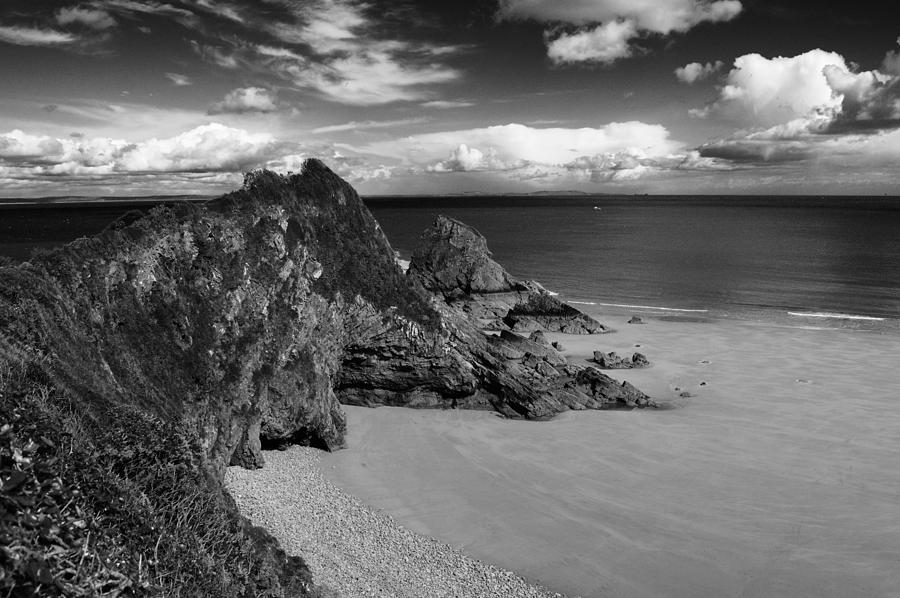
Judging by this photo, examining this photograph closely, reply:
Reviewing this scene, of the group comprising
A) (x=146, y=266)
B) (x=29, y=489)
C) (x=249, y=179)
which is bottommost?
(x=29, y=489)

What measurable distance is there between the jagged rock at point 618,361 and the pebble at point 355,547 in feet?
69.3

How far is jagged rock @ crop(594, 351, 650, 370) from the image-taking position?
35000 mm

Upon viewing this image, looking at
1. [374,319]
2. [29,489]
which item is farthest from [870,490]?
[29,489]

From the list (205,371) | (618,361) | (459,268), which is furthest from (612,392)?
(459,268)

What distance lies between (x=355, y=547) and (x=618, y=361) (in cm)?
2381

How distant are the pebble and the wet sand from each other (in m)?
0.76

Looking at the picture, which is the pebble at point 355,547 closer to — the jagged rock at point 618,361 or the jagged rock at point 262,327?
the jagged rock at point 262,327

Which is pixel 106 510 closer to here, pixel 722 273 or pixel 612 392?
pixel 612 392

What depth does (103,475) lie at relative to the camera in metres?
7.67

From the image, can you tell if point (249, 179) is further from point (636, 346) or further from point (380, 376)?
point (636, 346)

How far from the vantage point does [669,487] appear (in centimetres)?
1994

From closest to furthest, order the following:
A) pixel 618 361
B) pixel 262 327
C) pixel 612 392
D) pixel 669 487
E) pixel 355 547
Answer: pixel 355 547
pixel 262 327
pixel 669 487
pixel 612 392
pixel 618 361

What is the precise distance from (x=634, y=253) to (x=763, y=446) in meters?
76.0

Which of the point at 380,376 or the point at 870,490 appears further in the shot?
the point at 380,376
